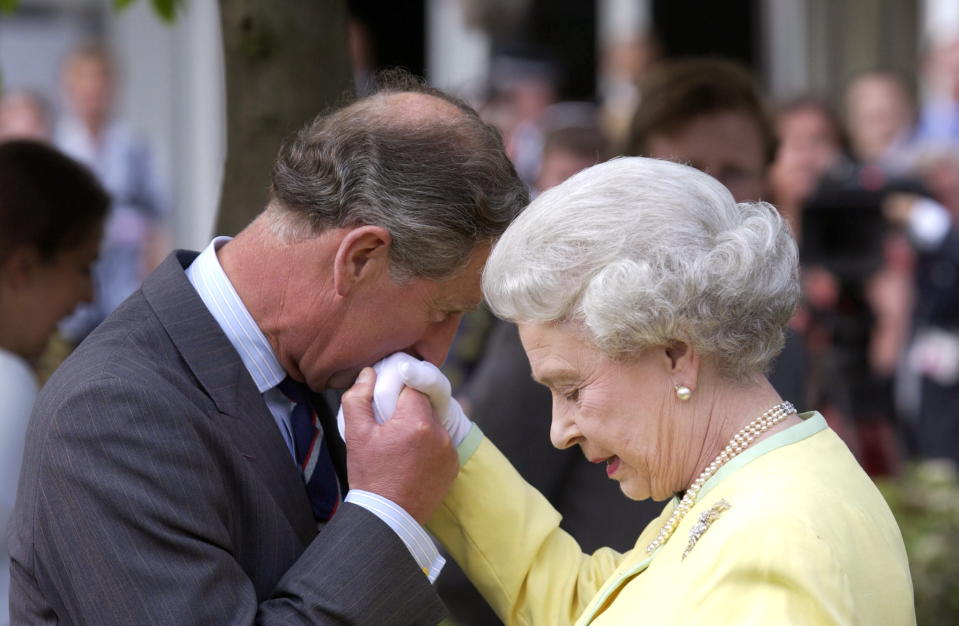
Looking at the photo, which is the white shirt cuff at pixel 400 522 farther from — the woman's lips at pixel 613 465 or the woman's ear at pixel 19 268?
the woman's ear at pixel 19 268

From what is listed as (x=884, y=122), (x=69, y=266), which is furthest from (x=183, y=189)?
(x=69, y=266)

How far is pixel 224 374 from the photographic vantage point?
7.45ft

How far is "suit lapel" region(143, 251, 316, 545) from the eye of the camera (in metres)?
2.25

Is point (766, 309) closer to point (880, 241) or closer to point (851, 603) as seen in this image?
point (851, 603)

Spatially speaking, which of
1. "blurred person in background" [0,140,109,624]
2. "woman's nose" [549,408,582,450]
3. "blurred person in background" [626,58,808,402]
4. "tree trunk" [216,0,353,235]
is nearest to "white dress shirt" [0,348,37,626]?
"blurred person in background" [0,140,109,624]

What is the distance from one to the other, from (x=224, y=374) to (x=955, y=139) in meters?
5.31

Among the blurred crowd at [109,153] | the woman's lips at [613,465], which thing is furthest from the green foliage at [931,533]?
the blurred crowd at [109,153]

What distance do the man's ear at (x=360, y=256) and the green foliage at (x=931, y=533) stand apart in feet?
8.24

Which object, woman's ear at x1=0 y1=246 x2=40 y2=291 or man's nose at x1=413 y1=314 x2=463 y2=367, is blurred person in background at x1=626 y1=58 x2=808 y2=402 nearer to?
man's nose at x1=413 y1=314 x2=463 y2=367

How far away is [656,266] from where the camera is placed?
2045mm

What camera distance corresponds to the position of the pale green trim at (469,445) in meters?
2.58

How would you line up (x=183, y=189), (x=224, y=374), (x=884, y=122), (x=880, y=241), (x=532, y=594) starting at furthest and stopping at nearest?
(x=183, y=189), (x=884, y=122), (x=880, y=241), (x=532, y=594), (x=224, y=374)

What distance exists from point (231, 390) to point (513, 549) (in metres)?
0.61

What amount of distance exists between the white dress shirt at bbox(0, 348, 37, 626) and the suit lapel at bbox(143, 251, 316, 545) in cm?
100
